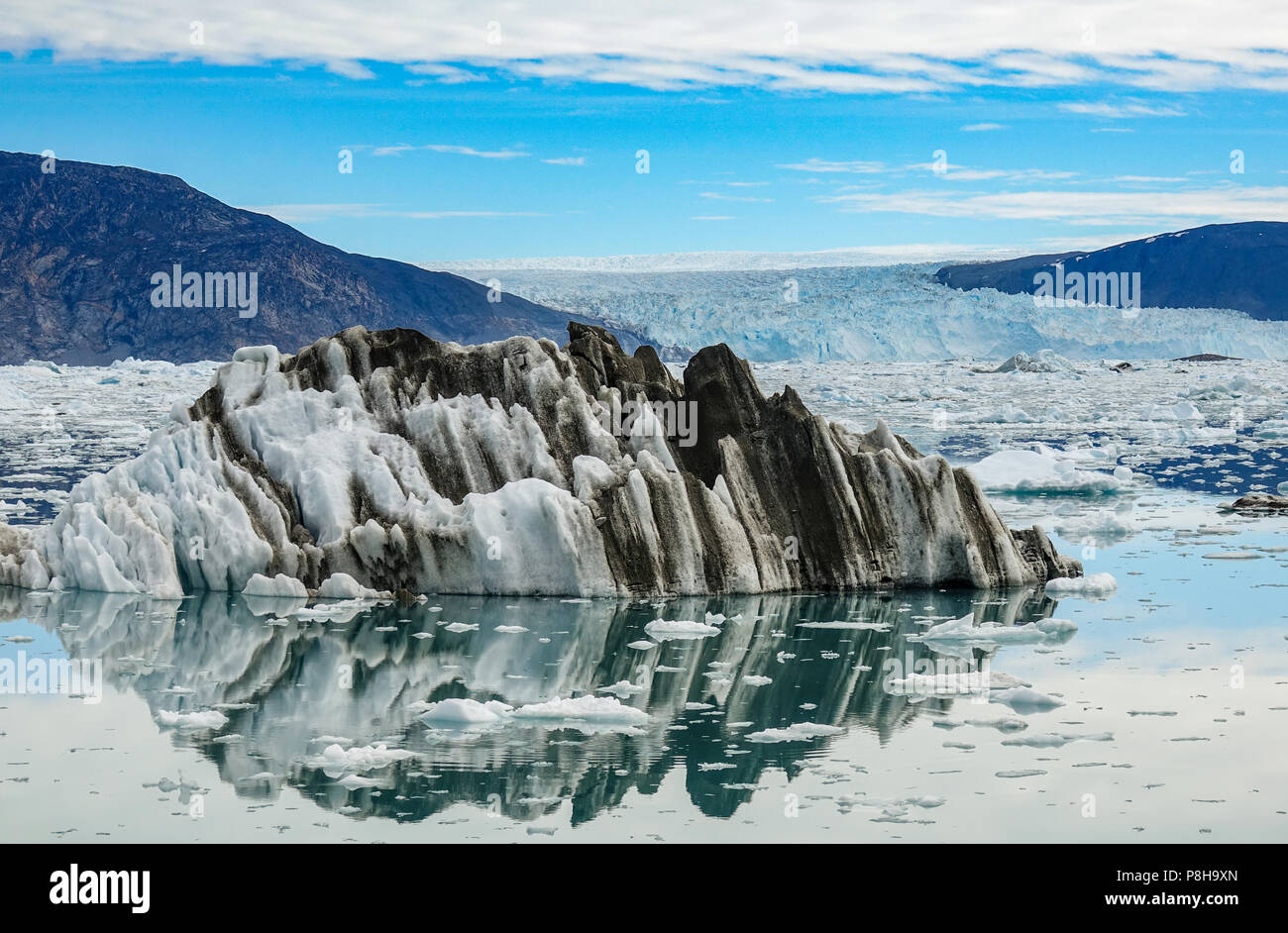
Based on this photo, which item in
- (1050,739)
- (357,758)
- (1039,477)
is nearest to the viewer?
(357,758)

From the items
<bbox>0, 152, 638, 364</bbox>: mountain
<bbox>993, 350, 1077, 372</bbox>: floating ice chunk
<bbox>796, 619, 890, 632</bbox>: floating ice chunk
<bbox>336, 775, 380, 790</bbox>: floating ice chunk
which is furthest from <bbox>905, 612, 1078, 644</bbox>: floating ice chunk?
<bbox>0, 152, 638, 364</bbox>: mountain

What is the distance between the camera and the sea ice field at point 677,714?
738cm

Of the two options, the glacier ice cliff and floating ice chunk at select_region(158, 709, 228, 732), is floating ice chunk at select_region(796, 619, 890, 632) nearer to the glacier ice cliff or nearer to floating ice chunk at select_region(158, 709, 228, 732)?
the glacier ice cliff

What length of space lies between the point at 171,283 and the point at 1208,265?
7950 centimetres

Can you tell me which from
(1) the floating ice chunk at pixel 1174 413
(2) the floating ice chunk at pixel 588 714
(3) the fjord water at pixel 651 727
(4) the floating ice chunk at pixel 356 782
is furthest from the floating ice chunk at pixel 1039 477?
(1) the floating ice chunk at pixel 1174 413

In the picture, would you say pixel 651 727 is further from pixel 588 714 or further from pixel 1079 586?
pixel 1079 586

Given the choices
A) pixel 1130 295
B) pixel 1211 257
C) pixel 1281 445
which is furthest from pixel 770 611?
pixel 1211 257

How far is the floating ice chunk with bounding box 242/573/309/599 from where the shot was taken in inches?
512

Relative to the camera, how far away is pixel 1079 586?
13.5 m

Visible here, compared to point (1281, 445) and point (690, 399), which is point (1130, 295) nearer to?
point (1281, 445)

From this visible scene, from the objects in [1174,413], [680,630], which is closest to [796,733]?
[680,630]

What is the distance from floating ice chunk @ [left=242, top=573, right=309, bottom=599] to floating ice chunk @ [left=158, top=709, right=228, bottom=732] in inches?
143

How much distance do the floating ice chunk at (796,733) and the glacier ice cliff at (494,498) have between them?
4.12 m

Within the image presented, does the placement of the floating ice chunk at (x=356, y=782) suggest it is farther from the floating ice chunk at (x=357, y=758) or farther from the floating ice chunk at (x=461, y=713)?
the floating ice chunk at (x=461, y=713)
